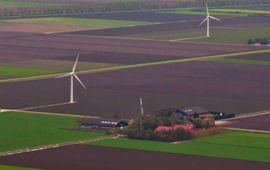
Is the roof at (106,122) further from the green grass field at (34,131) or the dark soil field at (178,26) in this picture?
the dark soil field at (178,26)

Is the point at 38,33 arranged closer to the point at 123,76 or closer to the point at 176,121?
the point at 123,76

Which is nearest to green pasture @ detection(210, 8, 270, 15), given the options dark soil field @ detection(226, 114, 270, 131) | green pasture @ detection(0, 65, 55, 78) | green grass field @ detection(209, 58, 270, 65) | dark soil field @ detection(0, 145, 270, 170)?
green grass field @ detection(209, 58, 270, 65)

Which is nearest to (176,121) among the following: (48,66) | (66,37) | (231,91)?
(231,91)

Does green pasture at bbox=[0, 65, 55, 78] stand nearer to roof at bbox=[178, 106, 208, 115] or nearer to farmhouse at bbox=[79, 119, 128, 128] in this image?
roof at bbox=[178, 106, 208, 115]

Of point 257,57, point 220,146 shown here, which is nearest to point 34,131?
point 220,146

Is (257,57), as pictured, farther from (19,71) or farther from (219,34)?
(219,34)

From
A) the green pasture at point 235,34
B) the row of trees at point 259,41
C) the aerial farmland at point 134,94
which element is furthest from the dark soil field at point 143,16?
the row of trees at point 259,41
